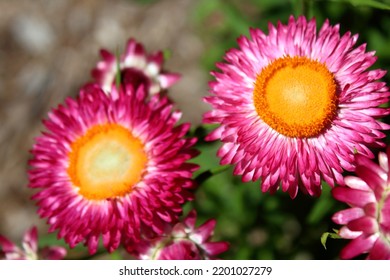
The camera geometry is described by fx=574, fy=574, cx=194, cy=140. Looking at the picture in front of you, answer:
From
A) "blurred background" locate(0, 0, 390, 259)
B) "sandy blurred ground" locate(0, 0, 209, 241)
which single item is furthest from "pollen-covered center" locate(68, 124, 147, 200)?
"sandy blurred ground" locate(0, 0, 209, 241)

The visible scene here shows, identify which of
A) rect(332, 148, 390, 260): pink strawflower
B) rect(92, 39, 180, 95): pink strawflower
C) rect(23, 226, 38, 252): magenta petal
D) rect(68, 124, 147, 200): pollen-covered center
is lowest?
rect(332, 148, 390, 260): pink strawflower

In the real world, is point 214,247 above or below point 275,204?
below

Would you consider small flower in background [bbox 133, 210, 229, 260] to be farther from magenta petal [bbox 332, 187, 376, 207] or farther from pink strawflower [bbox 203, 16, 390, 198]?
magenta petal [bbox 332, 187, 376, 207]

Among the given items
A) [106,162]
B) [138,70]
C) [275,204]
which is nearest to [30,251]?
[106,162]

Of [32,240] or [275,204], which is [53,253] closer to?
[32,240]

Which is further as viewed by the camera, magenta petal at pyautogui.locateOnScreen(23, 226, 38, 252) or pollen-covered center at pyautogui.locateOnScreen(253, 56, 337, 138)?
magenta petal at pyautogui.locateOnScreen(23, 226, 38, 252)

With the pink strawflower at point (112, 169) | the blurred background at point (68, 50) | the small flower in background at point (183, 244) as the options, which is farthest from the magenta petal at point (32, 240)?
the blurred background at point (68, 50)
